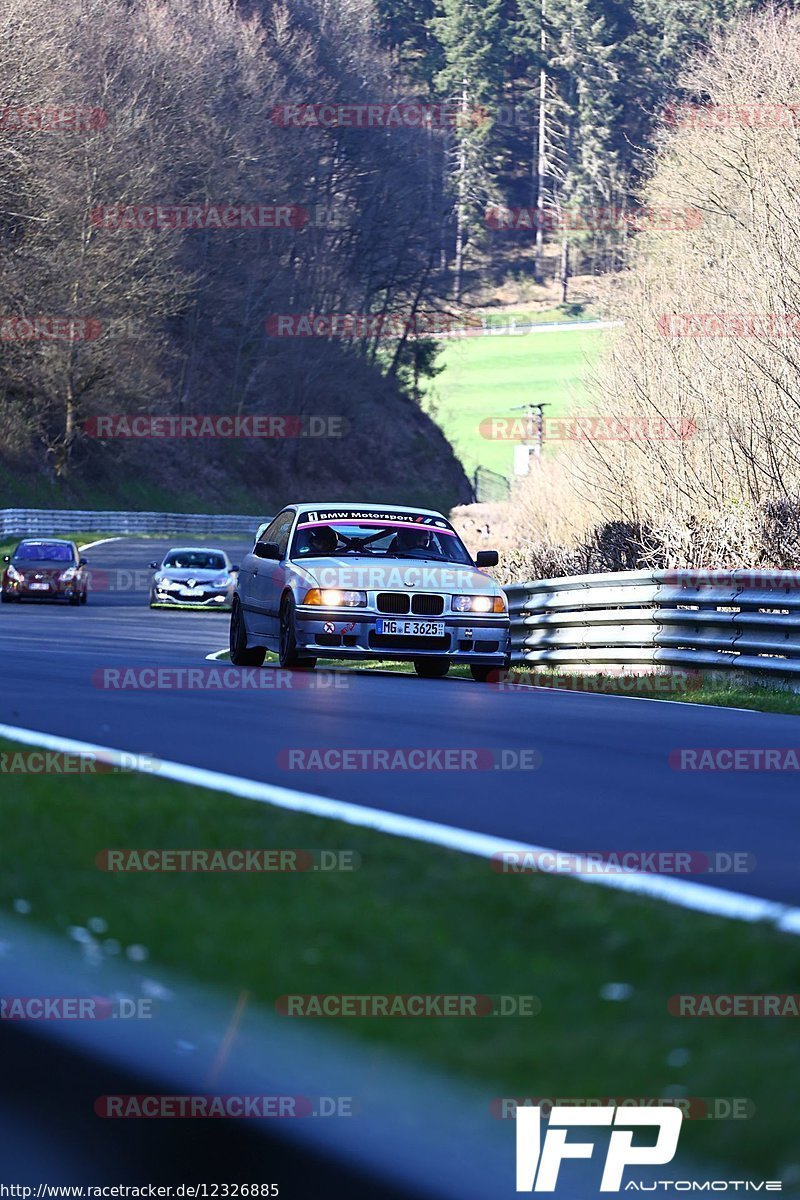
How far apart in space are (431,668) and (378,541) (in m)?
1.45

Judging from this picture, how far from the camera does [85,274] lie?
238ft

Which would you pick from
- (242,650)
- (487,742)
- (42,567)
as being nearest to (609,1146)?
(487,742)

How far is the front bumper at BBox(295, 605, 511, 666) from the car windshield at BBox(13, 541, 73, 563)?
873 inches

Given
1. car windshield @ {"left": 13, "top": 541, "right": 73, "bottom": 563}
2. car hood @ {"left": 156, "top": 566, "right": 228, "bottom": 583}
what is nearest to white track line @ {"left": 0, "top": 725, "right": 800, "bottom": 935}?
car hood @ {"left": 156, "top": 566, "right": 228, "bottom": 583}

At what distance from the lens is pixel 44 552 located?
3969 cm

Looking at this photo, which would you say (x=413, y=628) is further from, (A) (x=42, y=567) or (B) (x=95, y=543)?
(B) (x=95, y=543)

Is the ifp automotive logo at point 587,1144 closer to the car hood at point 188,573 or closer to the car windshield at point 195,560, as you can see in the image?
the car hood at point 188,573

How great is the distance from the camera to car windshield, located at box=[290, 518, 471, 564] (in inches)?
752

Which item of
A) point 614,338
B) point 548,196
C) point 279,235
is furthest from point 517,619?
point 548,196

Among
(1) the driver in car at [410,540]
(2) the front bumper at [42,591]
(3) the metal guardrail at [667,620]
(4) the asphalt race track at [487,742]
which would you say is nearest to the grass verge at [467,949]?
(4) the asphalt race track at [487,742]

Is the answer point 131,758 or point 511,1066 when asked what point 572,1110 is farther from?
point 131,758

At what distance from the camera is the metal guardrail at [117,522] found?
220 feet

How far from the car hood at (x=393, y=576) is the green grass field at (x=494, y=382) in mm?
87624

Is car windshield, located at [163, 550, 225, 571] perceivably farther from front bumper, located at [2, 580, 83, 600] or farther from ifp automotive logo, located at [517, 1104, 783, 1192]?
ifp automotive logo, located at [517, 1104, 783, 1192]
